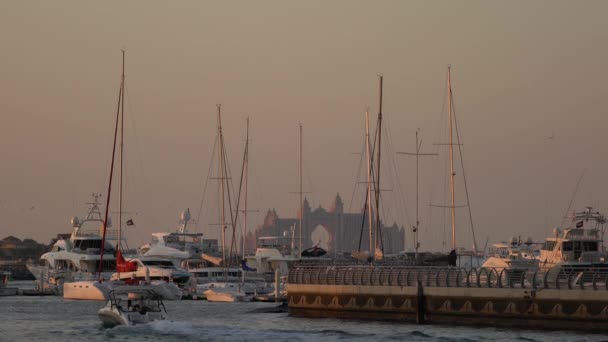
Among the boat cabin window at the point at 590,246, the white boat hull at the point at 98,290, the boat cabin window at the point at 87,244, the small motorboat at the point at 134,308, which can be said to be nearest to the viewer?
the small motorboat at the point at 134,308

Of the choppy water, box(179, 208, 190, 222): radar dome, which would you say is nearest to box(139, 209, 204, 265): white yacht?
box(179, 208, 190, 222): radar dome

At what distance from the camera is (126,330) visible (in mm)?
66438

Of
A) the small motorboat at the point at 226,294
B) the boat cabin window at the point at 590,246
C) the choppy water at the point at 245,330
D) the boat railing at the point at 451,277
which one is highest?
the boat cabin window at the point at 590,246

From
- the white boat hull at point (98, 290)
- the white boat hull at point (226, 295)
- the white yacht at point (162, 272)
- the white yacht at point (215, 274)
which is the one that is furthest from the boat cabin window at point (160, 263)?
the white boat hull at point (98, 290)

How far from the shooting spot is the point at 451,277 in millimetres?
68375

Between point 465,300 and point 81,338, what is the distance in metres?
19.5

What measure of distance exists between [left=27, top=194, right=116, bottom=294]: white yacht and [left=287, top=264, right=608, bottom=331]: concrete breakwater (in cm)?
5284

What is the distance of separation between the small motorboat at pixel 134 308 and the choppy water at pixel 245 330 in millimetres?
665

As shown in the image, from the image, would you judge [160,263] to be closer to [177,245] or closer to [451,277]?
[177,245]

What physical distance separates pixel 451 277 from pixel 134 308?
16561 mm

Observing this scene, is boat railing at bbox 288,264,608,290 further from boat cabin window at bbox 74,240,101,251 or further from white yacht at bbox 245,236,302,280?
white yacht at bbox 245,236,302,280

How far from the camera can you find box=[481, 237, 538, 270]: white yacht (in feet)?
310

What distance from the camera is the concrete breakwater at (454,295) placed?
6112 centimetres

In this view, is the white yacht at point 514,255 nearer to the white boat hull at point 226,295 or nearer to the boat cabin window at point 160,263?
the white boat hull at point 226,295
